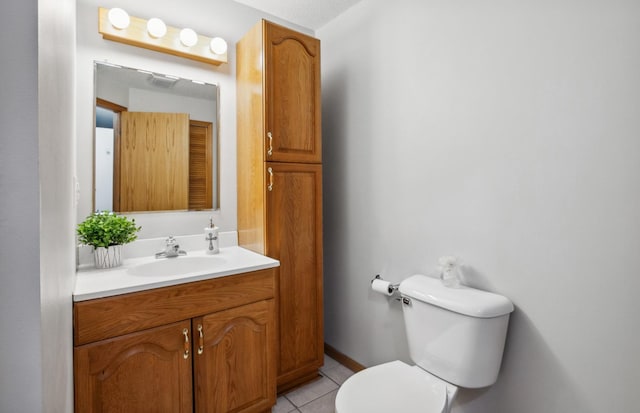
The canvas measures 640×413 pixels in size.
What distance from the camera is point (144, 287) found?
4.19ft

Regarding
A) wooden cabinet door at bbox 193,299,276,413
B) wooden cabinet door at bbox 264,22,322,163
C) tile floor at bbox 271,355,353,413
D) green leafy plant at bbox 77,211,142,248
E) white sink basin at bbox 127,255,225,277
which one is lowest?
tile floor at bbox 271,355,353,413

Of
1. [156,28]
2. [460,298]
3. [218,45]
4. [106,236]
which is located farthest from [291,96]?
[460,298]

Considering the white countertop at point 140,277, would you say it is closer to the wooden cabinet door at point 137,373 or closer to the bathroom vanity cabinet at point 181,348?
the bathroom vanity cabinet at point 181,348

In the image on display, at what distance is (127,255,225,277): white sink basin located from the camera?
1657 millimetres

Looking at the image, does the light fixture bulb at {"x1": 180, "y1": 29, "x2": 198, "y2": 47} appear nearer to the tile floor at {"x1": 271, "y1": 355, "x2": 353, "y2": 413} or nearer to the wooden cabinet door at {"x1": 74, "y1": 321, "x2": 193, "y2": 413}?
the wooden cabinet door at {"x1": 74, "y1": 321, "x2": 193, "y2": 413}

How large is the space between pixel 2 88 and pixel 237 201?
1.71 m

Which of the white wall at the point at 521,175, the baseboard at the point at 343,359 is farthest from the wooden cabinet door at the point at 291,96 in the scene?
the baseboard at the point at 343,359

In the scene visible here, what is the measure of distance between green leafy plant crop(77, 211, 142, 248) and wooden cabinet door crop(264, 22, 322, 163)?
0.82 metres

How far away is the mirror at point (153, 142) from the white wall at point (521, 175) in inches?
40.3

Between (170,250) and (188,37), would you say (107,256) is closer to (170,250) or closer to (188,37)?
(170,250)

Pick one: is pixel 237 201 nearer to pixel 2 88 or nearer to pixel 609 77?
pixel 2 88

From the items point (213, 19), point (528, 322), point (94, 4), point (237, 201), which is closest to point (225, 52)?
point (213, 19)

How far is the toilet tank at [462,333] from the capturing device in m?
1.23

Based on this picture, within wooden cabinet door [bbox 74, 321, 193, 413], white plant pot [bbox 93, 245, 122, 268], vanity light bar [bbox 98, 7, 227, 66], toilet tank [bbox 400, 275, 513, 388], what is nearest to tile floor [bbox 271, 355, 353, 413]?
wooden cabinet door [bbox 74, 321, 193, 413]
